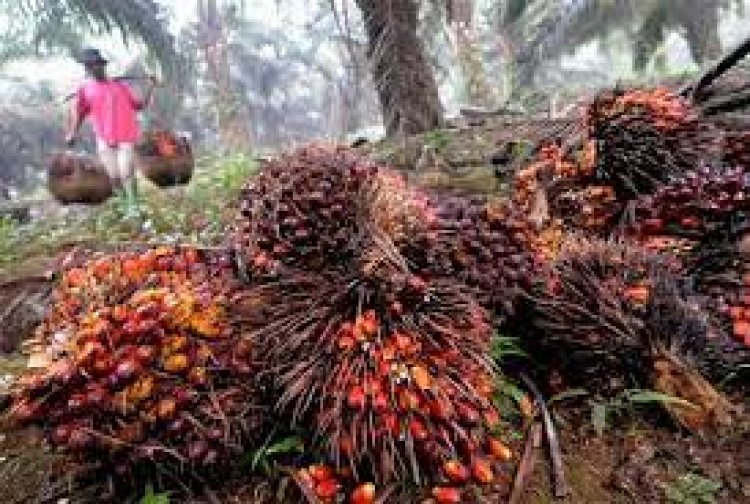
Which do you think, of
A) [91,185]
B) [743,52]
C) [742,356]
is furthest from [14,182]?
[742,356]

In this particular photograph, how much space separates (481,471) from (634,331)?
2.81 feet

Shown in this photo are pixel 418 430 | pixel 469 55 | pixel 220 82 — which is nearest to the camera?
pixel 418 430

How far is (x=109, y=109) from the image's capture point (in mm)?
8273

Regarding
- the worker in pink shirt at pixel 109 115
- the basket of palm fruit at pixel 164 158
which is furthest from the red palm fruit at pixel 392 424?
the basket of palm fruit at pixel 164 158

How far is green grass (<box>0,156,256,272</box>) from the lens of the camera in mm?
6613

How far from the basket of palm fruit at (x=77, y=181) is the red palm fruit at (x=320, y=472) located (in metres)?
6.71

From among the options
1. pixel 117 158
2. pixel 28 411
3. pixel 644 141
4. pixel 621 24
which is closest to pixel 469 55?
pixel 621 24

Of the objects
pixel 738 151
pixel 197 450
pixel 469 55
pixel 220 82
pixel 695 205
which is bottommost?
pixel 197 450

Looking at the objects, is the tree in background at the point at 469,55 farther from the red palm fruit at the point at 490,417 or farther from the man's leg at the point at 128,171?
the red palm fruit at the point at 490,417

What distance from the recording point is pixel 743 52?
541 centimetres

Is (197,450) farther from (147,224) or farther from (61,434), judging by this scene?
(147,224)

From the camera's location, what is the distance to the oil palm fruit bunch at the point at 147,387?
2.70 m

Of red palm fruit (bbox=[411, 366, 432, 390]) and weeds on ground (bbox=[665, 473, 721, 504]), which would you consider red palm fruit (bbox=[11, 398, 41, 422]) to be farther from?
weeds on ground (bbox=[665, 473, 721, 504])

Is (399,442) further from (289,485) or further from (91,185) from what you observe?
(91,185)
